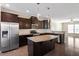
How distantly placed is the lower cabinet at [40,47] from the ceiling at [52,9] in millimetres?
805

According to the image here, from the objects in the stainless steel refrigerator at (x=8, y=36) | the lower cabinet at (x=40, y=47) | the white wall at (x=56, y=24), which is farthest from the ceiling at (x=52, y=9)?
the lower cabinet at (x=40, y=47)

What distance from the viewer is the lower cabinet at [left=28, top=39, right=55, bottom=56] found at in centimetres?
338

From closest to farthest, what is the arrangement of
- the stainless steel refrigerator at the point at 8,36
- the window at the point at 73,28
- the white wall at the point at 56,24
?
1. the window at the point at 73,28
2. the white wall at the point at 56,24
3. the stainless steel refrigerator at the point at 8,36

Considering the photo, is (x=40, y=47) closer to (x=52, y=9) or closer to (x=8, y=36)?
(x=8, y=36)

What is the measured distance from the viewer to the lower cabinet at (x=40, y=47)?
11.1ft

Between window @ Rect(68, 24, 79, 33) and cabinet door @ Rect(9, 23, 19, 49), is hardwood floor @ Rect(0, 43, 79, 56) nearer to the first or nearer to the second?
cabinet door @ Rect(9, 23, 19, 49)

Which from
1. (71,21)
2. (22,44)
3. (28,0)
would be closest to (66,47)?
(71,21)

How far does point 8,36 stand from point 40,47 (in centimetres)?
108

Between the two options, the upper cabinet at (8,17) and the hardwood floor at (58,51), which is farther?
the upper cabinet at (8,17)

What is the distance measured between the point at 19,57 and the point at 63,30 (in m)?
1.38

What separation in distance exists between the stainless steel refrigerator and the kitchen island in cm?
43

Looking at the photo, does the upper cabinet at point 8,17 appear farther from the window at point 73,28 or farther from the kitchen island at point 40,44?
the window at point 73,28

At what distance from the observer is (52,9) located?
3191 millimetres

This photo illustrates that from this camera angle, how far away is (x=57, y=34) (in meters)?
3.35
